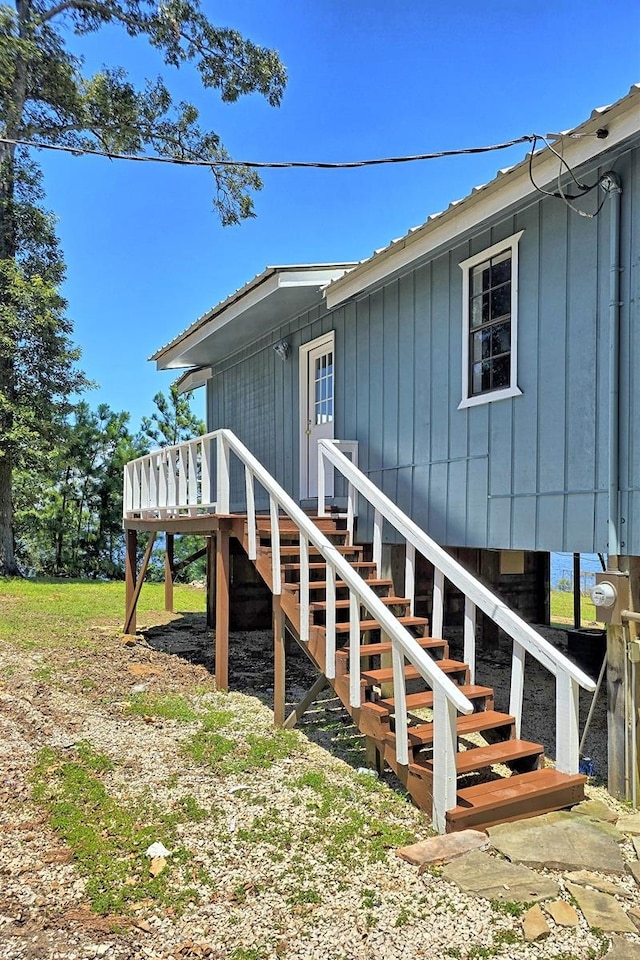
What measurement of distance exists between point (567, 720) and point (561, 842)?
0.65 m

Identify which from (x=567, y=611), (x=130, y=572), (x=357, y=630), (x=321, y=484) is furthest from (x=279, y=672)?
(x=567, y=611)

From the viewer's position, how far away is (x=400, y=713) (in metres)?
3.76

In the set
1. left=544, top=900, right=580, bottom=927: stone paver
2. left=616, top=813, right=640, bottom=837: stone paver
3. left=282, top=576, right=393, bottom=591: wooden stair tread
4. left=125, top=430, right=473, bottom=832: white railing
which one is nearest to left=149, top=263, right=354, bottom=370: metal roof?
left=125, top=430, right=473, bottom=832: white railing

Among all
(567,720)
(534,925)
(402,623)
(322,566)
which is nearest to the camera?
(534,925)

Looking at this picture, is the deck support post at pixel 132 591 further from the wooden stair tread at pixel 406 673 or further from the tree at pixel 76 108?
the tree at pixel 76 108

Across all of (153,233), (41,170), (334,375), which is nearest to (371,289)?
(334,375)

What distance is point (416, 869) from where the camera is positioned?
3047 mm

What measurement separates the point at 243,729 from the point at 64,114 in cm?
1772

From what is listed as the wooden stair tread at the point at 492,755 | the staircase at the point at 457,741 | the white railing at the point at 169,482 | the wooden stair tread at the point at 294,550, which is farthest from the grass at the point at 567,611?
the wooden stair tread at the point at 492,755

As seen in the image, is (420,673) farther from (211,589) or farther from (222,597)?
(211,589)

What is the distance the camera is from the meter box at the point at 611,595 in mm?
4023

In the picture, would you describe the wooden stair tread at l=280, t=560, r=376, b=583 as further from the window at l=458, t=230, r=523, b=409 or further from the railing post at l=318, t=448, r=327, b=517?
the window at l=458, t=230, r=523, b=409

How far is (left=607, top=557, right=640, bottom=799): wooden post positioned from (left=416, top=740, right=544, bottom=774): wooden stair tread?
0.53 metres

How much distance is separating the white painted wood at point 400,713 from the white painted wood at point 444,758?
268mm
